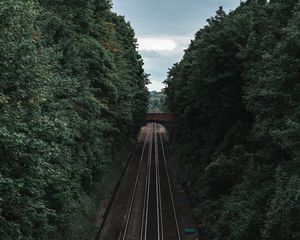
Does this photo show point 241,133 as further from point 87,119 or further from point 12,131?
point 12,131

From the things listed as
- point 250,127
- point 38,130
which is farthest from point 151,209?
point 38,130

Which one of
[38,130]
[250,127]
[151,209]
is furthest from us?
[151,209]

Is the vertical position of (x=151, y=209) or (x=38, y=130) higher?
(x=38, y=130)

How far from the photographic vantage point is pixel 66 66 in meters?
25.4

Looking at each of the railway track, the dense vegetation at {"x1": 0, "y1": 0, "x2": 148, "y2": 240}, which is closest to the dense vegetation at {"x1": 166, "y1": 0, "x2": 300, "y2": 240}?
the railway track

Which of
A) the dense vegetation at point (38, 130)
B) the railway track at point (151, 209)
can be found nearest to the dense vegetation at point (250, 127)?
the railway track at point (151, 209)

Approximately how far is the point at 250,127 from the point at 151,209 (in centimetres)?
1005

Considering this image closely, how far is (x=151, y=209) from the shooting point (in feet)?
112

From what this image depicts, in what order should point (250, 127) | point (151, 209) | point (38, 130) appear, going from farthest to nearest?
1. point (151, 209)
2. point (250, 127)
3. point (38, 130)

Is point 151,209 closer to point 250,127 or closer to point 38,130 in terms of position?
point 250,127

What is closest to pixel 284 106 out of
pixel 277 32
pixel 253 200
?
pixel 253 200

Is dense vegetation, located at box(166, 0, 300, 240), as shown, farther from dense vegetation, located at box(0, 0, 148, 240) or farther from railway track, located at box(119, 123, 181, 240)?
dense vegetation, located at box(0, 0, 148, 240)

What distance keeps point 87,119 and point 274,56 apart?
35.1ft

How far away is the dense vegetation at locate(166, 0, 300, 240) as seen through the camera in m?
16.5
